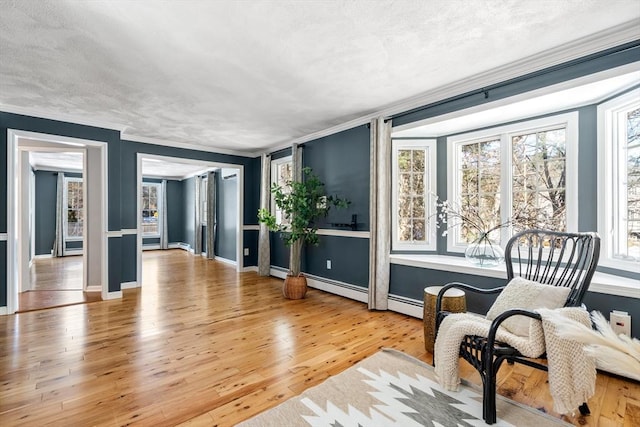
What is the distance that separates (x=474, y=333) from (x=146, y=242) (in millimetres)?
9905

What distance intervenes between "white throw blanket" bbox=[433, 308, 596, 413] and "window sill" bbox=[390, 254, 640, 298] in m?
0.90

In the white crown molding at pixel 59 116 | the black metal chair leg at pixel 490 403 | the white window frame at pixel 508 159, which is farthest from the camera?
the white crown molding at pixel 59 116

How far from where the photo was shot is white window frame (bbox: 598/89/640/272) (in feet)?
8.55

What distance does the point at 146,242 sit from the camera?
9609 mm

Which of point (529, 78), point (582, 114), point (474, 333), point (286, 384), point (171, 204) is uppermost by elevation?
point (529, 78)

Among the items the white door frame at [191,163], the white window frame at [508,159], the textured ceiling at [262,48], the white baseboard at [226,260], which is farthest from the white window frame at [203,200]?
the white window frame at [508,159]

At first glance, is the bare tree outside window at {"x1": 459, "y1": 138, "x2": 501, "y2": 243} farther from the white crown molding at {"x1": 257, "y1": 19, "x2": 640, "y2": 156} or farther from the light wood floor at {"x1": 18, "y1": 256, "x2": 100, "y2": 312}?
the light wood floor at {"x1": 18, "y1": 256, "x2": 100, "y2": 312}

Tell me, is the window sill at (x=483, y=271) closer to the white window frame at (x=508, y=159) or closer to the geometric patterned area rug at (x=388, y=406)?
the white window frame at (x=508, y=159)

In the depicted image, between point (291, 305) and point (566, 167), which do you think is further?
point (291, 305)

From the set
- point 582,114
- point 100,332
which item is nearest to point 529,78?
point 582,114

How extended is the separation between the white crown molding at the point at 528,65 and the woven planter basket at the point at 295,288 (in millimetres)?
2326

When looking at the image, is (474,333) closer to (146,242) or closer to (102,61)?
(102,61)

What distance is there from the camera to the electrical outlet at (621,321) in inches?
87.7

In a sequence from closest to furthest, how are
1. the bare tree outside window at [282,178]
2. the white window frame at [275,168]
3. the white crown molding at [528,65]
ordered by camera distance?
the white crown molding at [528,65], the white window frame at [275,168], the bare tree outside window at [282,178]
